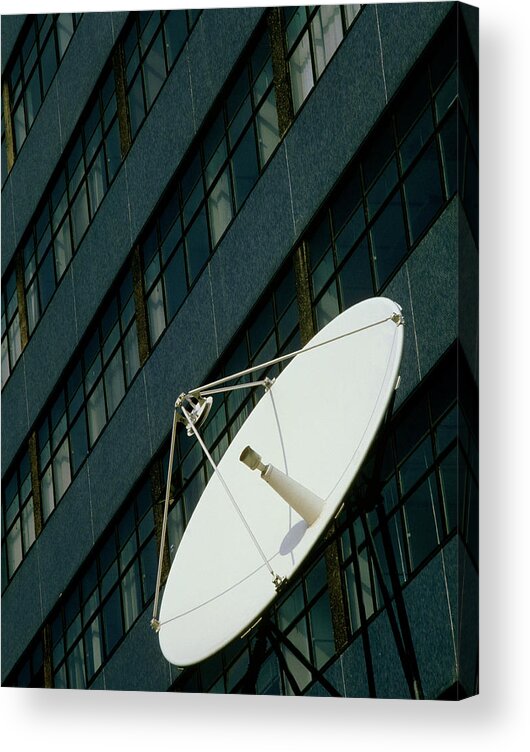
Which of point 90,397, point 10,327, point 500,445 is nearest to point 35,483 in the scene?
point 90,397

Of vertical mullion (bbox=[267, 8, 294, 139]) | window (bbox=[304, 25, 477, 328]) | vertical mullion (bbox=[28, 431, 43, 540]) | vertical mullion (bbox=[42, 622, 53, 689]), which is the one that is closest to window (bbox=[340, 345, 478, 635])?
window (bbox=[304, 25, 477, 328])

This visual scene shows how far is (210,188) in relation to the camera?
1758 centimetres

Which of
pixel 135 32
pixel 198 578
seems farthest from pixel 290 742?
pixel 135 32

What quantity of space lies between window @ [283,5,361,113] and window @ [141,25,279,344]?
15.1 inches

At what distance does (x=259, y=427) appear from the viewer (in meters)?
15.7

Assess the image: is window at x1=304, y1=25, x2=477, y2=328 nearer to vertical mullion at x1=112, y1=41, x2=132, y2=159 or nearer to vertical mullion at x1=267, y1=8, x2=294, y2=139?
vertical mullion at x1=267, y1=8, x2=294, y2=139

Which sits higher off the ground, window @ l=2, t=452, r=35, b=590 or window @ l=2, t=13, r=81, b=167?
window @ l=2, t=13, r=81, b=167

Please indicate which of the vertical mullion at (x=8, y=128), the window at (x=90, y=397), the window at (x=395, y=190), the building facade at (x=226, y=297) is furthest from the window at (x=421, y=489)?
the vertical mullion at (x=8, y=128)

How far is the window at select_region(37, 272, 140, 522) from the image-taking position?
18.1 m

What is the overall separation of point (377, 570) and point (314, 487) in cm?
116

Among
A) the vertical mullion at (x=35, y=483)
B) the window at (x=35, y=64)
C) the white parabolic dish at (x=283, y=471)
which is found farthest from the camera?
the vertical mullion at (x=35, y=483)

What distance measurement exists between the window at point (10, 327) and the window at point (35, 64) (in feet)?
4.45

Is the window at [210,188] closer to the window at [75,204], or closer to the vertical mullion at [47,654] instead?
the window at [75,204]

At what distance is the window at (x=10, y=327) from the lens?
17.9 m
